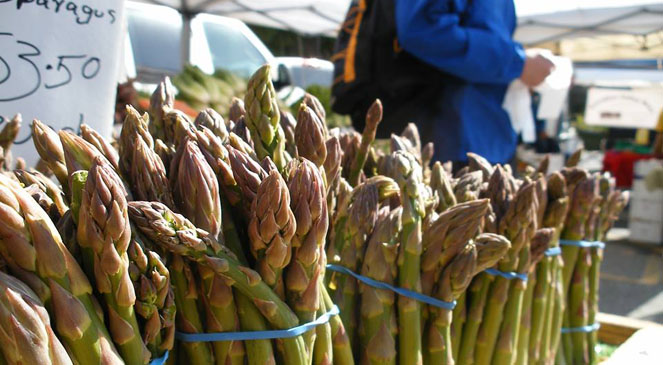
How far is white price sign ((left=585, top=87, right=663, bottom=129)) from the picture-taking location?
9.98 meters

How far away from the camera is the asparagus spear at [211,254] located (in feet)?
2.48

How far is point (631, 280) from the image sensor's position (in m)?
6.59

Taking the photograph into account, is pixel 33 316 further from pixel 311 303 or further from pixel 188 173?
pixel 311 303

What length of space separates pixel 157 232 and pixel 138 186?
0.13 metres

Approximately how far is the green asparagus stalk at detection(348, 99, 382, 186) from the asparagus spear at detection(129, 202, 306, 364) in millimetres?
604

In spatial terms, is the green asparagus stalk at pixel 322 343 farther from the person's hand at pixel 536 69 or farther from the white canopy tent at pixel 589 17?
the white canopy tent at pixel 589 17

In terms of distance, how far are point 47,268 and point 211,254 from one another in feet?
0.69

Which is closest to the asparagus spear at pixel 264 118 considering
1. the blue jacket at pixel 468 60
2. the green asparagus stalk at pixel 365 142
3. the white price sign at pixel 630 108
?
the green asparagus stalk at pixel 365 142

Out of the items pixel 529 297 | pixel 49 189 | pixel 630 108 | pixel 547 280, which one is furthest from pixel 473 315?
pixel 630 108

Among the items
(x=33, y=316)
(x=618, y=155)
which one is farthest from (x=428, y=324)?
(x=618, y=155)

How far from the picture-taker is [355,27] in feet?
10.2

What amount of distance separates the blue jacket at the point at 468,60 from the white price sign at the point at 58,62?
146 cm

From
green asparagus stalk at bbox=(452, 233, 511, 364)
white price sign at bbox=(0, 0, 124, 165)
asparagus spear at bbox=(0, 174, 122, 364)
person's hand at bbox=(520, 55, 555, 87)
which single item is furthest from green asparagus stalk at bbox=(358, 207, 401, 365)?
person's hand at bbox=(520, 55, 555, 87)

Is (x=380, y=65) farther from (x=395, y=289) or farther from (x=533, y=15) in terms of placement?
(x=533, y=15)
